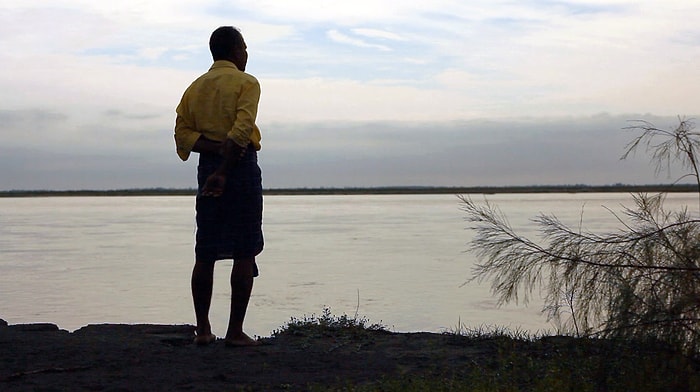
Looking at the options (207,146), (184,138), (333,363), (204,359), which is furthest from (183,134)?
(333,363)

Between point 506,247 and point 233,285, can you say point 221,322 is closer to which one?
point 233,285

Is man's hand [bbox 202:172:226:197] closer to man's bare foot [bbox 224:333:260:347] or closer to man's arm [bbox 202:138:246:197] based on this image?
man's arm [bbox 202:138:246:197]

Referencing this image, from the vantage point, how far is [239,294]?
5824 millimetres

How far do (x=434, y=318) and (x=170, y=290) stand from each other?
14.7 feet

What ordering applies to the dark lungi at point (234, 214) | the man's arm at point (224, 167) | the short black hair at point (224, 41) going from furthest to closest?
the short black hair at point (224, 41) → the dark lungi at point (234, 214) → the man's arm at point (224, 167)

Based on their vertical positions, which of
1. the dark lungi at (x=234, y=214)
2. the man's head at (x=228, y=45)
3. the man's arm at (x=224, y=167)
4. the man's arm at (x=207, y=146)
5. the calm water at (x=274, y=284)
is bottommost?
the calm water at (x=274, y=284)

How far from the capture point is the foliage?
4617 millimetres

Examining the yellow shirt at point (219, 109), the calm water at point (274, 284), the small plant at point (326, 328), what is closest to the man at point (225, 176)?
the yellow shirt at point (219, 109)

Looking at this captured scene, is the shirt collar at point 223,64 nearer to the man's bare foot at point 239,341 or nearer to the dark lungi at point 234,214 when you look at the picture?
the dark lungi at point 234,214

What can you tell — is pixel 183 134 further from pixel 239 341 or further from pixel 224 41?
pixel 239 341

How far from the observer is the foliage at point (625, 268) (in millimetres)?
4617

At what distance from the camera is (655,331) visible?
463 cm

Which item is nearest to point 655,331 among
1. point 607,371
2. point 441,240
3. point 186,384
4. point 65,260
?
point 607,371

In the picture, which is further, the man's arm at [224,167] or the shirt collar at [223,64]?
the shirt collar at [223,64]
